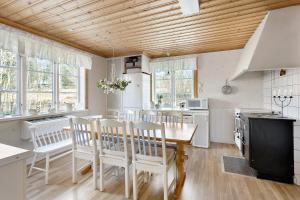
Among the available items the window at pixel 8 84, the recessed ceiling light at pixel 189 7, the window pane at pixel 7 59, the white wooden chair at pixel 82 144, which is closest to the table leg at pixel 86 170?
the white wooden chair at pixel 82 144

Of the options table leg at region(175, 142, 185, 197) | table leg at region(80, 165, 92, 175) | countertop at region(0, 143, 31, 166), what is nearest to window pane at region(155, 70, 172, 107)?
table leg at region(175, 142, 185, 197)

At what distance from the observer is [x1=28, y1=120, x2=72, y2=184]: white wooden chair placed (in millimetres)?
2266

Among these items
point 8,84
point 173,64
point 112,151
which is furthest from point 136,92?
point 8,84

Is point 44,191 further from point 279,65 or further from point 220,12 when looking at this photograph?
point 279,65

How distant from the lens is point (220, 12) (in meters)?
2.21

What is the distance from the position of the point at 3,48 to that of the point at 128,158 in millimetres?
2607

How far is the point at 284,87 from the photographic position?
2637 millimetres

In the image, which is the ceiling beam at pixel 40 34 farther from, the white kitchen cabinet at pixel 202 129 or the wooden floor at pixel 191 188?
the white kitchen cabinet at pixel 202 129

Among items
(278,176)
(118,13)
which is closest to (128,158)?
(118,13)

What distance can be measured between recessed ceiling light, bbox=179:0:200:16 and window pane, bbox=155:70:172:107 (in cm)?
249

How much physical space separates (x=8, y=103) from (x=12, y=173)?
8.14 ft

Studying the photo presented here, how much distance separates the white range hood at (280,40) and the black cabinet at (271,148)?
2.74ft

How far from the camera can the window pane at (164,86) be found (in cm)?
470

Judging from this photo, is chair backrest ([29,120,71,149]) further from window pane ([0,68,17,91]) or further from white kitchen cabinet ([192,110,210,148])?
white kitchen cabinet ([192,110,210,148])
